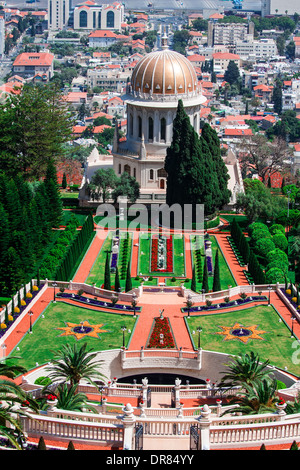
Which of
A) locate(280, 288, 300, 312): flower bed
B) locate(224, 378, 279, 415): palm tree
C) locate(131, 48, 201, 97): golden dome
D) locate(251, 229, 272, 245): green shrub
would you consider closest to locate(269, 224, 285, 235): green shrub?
locate(251, 229, 272, 245): green shrub

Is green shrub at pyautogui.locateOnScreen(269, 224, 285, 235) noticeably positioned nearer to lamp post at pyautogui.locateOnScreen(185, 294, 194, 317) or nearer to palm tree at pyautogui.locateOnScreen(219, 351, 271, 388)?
lamp post at pyautogui.locateOnScreen(185, 294, 194, 317)

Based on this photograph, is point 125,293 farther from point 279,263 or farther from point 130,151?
point 130,151

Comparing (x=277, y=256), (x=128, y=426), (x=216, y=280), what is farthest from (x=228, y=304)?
(x=128, y=426)

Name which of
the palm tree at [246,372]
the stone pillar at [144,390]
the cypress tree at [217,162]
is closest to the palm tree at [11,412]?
the stone pillar at [144,390]

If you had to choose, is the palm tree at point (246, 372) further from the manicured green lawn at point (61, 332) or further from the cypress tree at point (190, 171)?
the cypress tree at point (190, 171)

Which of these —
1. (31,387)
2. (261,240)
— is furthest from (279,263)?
(31,387)
